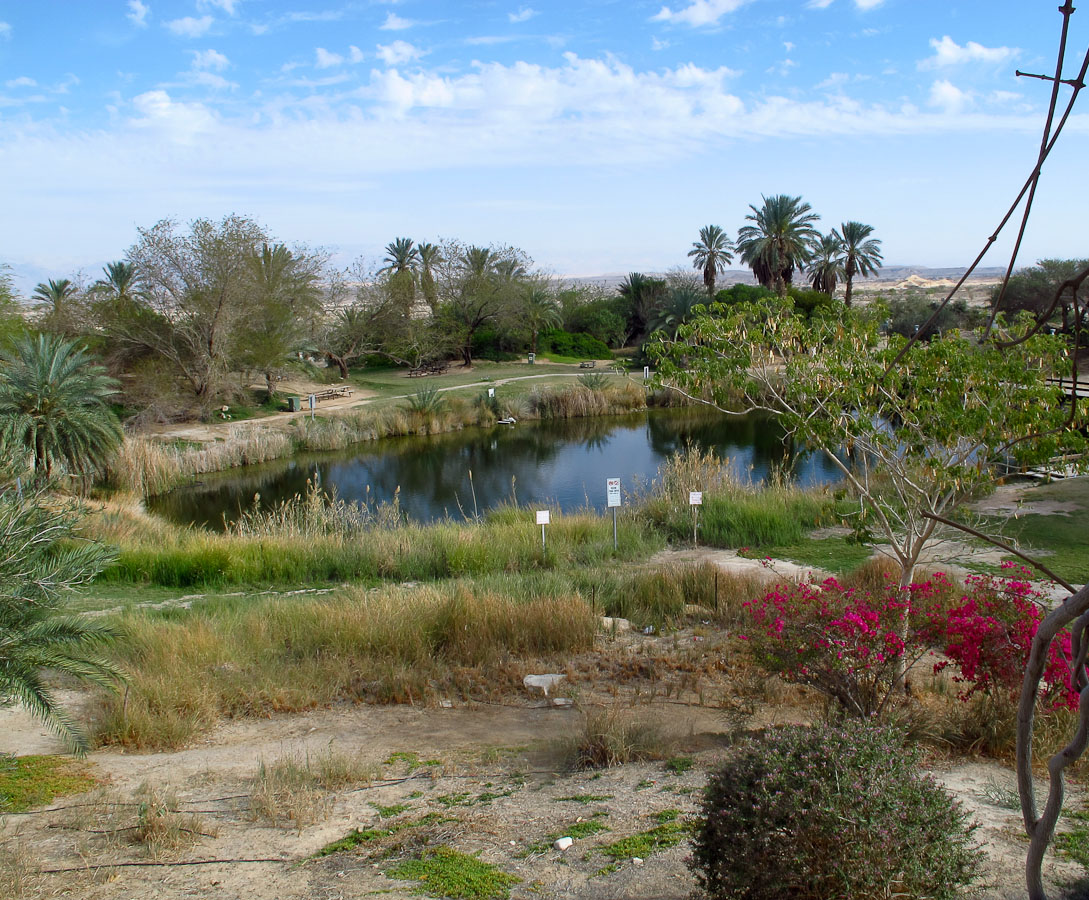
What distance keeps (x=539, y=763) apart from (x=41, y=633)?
3331mm

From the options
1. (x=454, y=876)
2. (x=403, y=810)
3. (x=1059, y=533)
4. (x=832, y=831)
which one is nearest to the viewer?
(x=832, y=831)

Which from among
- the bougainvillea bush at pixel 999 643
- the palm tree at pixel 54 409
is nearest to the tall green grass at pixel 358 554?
the palm tree at pixel 54 409

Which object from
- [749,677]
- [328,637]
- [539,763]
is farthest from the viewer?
[328,637]

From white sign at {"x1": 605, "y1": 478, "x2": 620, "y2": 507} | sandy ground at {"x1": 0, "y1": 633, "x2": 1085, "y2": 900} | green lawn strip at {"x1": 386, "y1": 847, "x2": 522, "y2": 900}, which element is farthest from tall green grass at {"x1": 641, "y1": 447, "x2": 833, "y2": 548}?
green lawn strip at {"x1": 386, "y1": 847, "x2": 522, "y2": 900}

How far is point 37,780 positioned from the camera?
5.58 m

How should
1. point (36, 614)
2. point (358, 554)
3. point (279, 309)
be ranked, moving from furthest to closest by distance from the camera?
point (279, 309), point (358, 554), point (36, 614)

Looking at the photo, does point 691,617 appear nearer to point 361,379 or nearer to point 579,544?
point 579,544

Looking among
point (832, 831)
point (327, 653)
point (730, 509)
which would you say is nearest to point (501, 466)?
point (730, 509)

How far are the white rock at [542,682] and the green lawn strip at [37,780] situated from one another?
3.55m

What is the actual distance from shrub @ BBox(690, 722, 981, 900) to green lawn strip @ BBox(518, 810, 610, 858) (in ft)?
3.69

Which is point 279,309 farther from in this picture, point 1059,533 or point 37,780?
point 37,780

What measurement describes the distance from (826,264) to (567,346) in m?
15.9

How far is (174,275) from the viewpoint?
105ft

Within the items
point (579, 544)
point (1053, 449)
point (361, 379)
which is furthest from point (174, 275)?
point (1053, 449)
